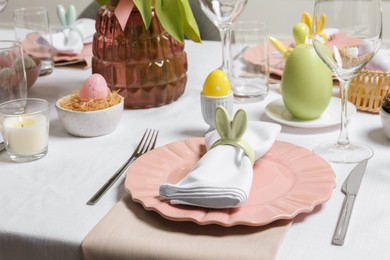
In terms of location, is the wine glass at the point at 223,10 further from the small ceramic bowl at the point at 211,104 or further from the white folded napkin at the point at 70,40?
the white folded napkin at the point at 70,40

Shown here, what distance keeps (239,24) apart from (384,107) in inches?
15.6

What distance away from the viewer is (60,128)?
1182 mm

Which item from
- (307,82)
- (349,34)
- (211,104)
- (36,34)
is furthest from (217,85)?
(36,34)

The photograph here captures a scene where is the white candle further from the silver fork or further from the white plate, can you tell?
the white plate

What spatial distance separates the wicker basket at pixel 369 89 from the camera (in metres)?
1.17

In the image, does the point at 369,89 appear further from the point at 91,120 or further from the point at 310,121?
the point at 91,120

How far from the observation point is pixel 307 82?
44.8 inches

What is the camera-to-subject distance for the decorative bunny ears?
92cm

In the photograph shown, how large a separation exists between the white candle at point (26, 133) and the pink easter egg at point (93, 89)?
0.11m

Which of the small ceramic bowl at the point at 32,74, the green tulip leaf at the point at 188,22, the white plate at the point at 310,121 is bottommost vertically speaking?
the white plate at the point at 310,121

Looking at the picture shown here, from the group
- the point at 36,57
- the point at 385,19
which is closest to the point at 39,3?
the point at 385,19

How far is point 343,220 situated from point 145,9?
55cm

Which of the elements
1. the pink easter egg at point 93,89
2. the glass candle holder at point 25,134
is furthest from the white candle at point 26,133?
the pink easter egg at point 93,89

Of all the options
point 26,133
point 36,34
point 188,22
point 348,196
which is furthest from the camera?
point 36,34
